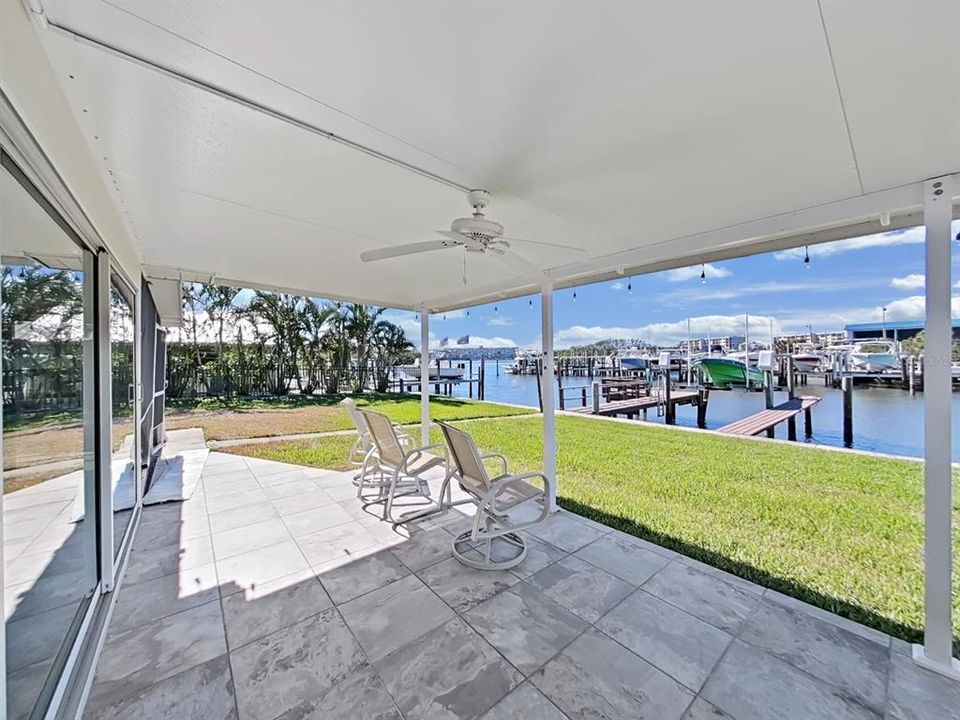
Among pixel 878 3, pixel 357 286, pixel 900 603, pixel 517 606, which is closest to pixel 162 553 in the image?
pixel 517 606

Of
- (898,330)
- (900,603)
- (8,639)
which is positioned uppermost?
(898,330)

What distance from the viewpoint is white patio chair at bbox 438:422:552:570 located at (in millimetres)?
2809

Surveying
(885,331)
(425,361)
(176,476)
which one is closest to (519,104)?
(425,361)

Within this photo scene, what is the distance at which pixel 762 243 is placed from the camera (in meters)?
2.93

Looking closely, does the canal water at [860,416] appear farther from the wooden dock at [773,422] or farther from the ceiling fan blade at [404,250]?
the ceiling fan blade at [404,250]

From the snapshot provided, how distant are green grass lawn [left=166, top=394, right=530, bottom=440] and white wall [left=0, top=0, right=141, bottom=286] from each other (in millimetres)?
6561

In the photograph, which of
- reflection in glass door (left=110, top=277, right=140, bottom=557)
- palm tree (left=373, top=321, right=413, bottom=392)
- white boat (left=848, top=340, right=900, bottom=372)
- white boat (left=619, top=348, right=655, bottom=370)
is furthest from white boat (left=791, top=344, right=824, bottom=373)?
reflection in glass door (left=110, top=277, right=140, bottom=557)

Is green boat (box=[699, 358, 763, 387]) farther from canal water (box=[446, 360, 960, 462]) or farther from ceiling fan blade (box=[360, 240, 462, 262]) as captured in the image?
ceiling fan blade (box=[360, 240, 462, 262])

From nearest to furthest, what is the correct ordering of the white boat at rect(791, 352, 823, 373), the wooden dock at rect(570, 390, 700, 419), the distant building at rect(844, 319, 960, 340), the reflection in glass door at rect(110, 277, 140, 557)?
the reflection in glass door at rect(110, 277, 140, 557) → the distant building at rect(844, 319, 960, 340) → the wooden dock at rect(570, 390, 700, 419) → the white boat at rect(791, 352, 823, 373)

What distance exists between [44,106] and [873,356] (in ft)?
56.7

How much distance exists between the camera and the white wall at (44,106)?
1.03m

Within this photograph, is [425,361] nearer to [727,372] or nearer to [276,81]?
[276,81]

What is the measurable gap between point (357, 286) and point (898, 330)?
12.2 meters

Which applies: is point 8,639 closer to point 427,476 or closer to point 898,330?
point 427,476
